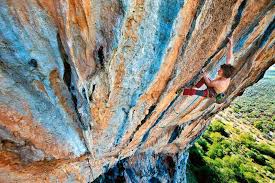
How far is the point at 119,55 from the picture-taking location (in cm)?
548

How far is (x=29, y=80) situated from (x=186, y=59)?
3533 mm

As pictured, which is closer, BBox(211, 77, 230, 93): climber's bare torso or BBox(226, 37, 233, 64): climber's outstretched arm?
BBox(226, 37, 233, 64): climber's outstretched arm

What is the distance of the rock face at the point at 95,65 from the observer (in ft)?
16.0

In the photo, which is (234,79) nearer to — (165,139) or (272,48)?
(272,48)

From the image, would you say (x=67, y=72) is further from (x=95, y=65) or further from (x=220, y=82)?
(x=220, y=82)

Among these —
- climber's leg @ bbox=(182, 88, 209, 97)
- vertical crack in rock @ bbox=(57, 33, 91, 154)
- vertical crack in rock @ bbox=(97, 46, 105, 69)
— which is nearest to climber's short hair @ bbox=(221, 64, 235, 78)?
climber's leg @ bbox=(182, 88, 209, 97)

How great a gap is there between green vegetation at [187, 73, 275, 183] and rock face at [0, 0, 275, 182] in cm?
1909

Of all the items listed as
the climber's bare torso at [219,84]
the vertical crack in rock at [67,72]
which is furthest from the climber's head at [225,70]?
the vertical crack in rock at [67,72]

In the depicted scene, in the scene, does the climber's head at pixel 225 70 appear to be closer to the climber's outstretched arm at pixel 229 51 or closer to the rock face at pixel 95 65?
the climber's outstretched arm at pixel 229 51

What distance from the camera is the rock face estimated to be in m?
4.89

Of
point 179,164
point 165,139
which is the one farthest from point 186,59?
point 179,164

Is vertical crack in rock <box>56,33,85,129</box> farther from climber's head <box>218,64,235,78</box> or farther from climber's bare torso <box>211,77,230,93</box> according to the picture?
climber's head <box>218,64,235,78</box>

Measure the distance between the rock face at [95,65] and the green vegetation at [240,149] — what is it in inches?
751

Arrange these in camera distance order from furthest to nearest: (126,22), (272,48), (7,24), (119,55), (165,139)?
(165,139), (272,48), (119,55), (126,22), (7,24)
